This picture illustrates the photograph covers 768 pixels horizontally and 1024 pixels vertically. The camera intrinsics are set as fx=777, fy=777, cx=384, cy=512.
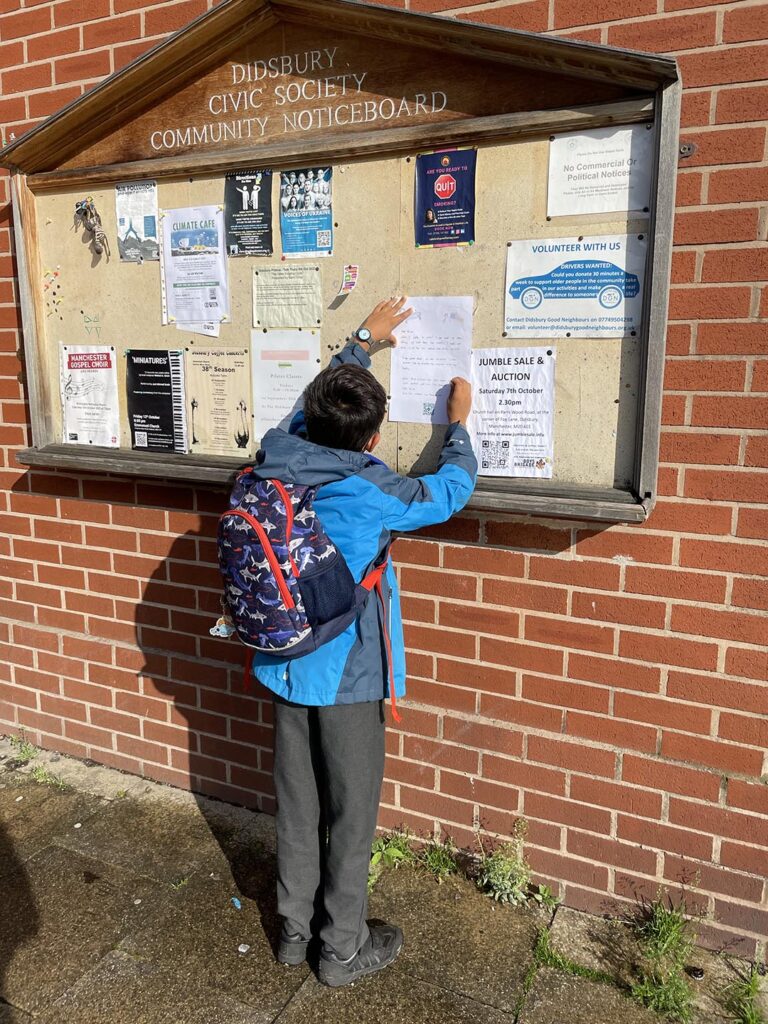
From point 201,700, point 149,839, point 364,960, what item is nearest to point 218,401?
point 201,700

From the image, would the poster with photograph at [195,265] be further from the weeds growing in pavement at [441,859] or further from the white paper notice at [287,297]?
the weeds growing in pavement at [441,859]

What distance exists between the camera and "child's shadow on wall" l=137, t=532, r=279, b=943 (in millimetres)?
3457

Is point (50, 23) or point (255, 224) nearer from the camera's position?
point (255, 224)

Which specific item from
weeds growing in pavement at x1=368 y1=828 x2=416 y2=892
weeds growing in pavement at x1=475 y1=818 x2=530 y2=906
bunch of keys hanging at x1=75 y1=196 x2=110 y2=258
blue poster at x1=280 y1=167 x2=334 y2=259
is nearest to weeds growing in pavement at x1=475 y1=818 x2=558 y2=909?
weeds growing in pavement at x1=475 y1=818 x2=530 y2=906

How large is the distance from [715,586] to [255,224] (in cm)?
217

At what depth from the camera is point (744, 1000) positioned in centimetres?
249

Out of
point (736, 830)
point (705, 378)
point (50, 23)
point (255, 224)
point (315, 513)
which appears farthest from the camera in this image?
point (50, 23)

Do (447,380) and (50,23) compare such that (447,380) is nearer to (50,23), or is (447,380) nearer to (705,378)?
(705,378)

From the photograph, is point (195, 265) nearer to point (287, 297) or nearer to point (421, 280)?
point (287, 297)

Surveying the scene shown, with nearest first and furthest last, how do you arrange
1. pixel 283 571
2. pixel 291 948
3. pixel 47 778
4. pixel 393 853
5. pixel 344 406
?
pixel 283 571, pixel 344 406, pixel 291 948, pixel 393 853, pixel 47 778

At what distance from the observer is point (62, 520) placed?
386cm

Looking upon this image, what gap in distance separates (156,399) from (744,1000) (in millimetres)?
3128

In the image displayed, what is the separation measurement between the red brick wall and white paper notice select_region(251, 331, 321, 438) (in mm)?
526

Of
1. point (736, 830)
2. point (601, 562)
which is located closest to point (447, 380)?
point (601, 562)
